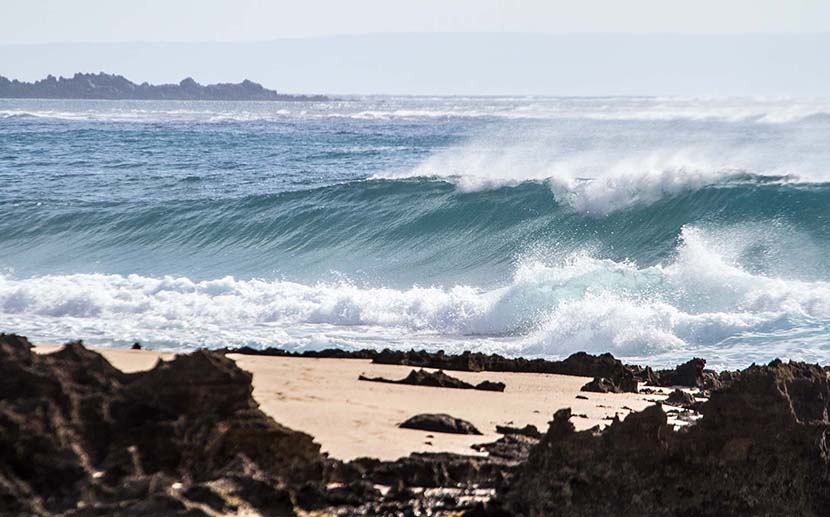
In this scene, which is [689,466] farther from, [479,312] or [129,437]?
[479,312]

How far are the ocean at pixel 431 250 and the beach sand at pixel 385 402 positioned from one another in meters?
3.03

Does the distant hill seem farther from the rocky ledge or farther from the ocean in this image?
the rocky ledge

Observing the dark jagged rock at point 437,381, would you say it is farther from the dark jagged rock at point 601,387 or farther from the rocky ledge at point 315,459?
the rocky ledge at point 315,459

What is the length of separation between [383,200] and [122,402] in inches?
782

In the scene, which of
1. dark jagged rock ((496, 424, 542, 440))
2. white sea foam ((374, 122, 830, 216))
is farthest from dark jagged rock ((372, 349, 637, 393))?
white sea foam ((374, 122, 830, 216))

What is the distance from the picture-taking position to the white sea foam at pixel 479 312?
41.9 ft

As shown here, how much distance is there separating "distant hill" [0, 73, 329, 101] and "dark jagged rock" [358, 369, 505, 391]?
12592 centimetres

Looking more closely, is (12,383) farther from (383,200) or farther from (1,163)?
(1,163)

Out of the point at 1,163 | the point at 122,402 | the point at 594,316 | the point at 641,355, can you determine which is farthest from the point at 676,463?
the point at 1,163

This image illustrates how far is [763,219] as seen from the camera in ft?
66.7

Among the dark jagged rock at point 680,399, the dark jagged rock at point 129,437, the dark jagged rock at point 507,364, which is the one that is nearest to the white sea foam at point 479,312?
the dark jagged rock at point 507,364

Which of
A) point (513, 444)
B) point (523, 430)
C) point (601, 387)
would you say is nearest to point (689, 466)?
point (513, 444)

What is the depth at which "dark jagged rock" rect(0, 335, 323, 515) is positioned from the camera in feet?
15.1

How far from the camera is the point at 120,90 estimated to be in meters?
134
